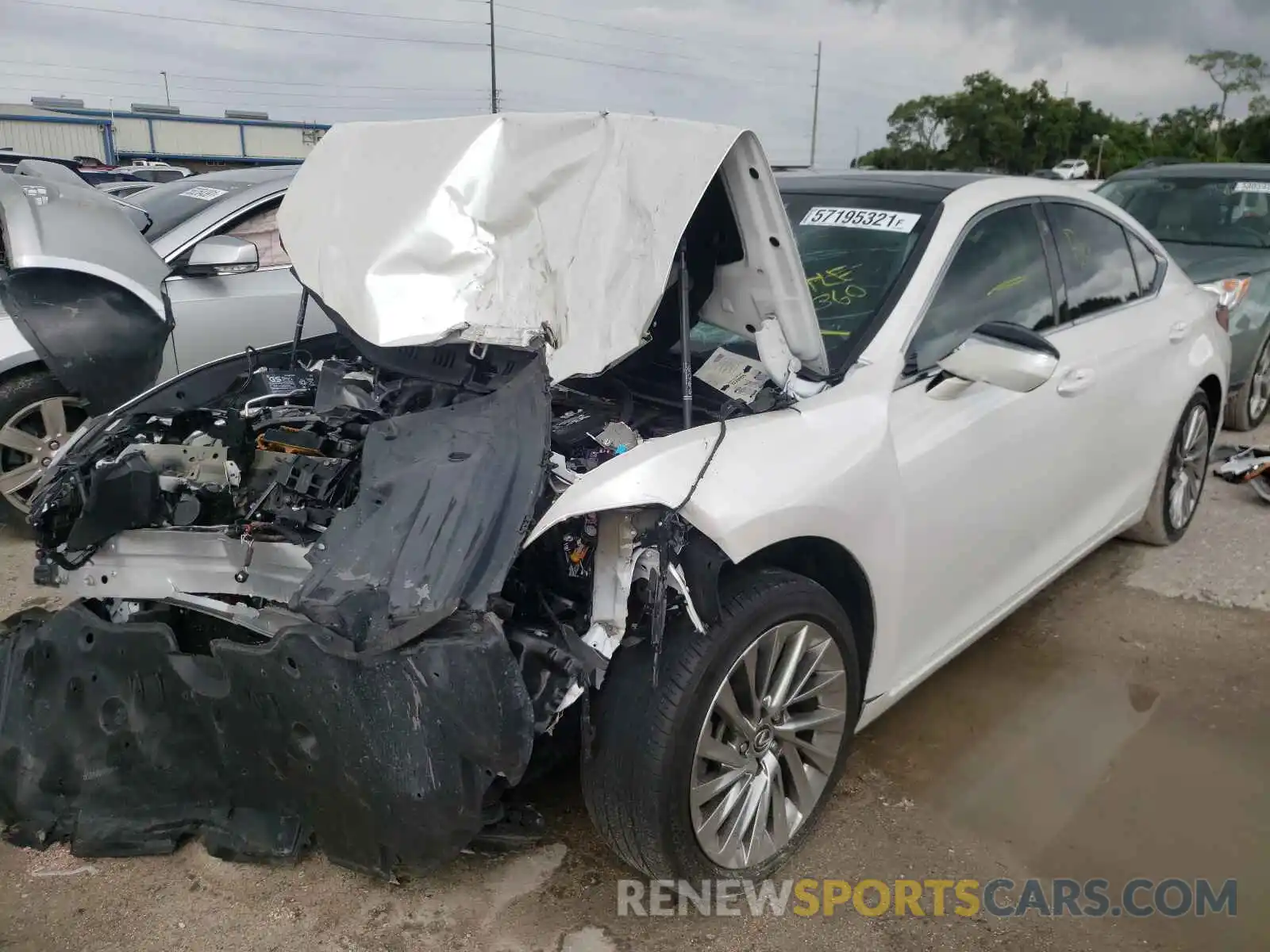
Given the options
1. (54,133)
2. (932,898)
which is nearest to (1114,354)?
(932,898)

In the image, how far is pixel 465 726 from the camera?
1.96 meters

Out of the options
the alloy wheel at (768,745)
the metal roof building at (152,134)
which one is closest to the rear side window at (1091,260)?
the alloy wheel at (768,745)

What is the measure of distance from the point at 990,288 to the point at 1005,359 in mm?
661

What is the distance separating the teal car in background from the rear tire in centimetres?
171

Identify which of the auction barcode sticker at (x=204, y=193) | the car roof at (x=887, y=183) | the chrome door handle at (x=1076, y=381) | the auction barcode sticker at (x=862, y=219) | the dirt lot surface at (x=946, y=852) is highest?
the car roof at (x=887, y=183)

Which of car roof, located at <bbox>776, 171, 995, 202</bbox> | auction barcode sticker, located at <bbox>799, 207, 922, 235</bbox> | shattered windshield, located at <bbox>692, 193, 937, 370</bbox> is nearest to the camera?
shattered windshield, located at <bbox>692, 193, 937, 370</bbox>

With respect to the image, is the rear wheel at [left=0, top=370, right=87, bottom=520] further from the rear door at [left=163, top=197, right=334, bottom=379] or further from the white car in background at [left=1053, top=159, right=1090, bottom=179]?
the white car in background at [left=1053, top=159, right=1090, bottom=179]

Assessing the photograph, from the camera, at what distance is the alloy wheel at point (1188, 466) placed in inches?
177

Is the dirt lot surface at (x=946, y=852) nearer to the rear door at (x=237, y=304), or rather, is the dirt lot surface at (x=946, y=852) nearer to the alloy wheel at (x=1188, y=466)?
the alloy wheel at (x=1188, y=466)

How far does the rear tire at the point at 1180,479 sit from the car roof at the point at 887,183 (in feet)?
5.81

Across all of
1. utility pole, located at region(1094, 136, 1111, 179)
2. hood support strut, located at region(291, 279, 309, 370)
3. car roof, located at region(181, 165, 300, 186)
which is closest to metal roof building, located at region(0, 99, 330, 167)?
car roof, located at region(181, 165, 300, 186)

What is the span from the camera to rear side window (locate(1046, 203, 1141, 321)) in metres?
3.58

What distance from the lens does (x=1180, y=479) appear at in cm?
459

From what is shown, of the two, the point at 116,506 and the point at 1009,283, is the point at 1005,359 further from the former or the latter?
the point at 116,506
